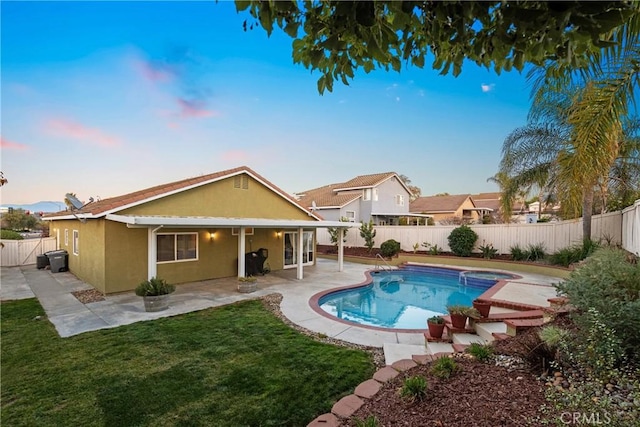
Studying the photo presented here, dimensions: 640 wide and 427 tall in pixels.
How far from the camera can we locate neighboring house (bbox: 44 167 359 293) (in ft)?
36.3

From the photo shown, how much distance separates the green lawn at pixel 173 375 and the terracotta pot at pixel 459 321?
79.8 inches

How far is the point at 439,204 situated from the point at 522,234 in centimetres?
2496

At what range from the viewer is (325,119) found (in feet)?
56.2

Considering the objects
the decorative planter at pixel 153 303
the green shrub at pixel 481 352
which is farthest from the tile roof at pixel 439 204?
the green shrub at pixel 481 352

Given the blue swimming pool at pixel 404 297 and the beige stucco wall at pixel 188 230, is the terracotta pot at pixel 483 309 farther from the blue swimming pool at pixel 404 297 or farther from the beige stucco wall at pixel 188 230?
the beige stucco wall at pixel 188 230

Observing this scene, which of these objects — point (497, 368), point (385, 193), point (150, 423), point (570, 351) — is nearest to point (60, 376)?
point (150, 423)

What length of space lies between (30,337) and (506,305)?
1163cm

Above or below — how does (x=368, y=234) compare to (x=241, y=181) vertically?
below

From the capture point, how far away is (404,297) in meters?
12.9

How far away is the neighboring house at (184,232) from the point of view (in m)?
11.1

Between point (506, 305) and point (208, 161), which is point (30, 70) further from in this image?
point (506, 305)

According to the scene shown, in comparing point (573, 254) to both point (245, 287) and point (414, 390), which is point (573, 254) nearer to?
point (245, 287)

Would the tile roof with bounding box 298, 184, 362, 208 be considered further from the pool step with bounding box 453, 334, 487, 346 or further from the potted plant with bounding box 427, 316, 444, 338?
the pool step with bounding box 453, 334, 487, 346

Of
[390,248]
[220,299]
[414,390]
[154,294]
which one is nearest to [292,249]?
[390,248]
